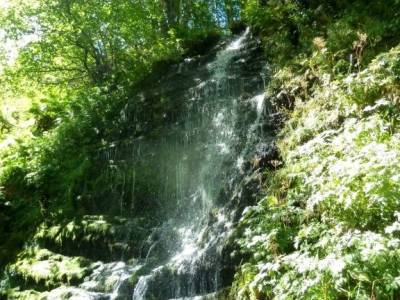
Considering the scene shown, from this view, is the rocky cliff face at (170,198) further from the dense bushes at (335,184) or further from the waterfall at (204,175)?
the dense bushes at (335,184)

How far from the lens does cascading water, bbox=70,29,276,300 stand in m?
6.36

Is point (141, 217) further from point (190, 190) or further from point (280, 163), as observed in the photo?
point (280, 163)

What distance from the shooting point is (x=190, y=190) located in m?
8.31

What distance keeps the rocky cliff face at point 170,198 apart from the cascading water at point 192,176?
0.02 metres

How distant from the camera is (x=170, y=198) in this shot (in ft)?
28.1

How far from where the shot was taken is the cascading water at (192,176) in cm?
636

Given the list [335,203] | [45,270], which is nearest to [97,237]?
[45,270]

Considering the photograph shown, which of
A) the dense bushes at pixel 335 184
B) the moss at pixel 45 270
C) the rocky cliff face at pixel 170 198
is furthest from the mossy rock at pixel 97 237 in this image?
the dense bushes at pixel 335 184

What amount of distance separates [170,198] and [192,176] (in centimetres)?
61

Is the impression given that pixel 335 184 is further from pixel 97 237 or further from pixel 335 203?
pixel 97 237

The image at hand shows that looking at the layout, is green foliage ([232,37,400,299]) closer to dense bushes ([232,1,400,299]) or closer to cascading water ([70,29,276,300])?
dense bushes ([232,1,400,299])

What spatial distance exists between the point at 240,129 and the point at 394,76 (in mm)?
3034

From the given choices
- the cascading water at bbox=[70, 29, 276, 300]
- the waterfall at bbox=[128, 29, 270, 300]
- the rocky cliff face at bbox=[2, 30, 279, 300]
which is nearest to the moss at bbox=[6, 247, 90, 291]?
the rocky cliff face at bbox=[2, 30, 279, 300]

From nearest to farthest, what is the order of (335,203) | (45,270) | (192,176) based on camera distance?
(335,203) → (45,270) → (192,176)
